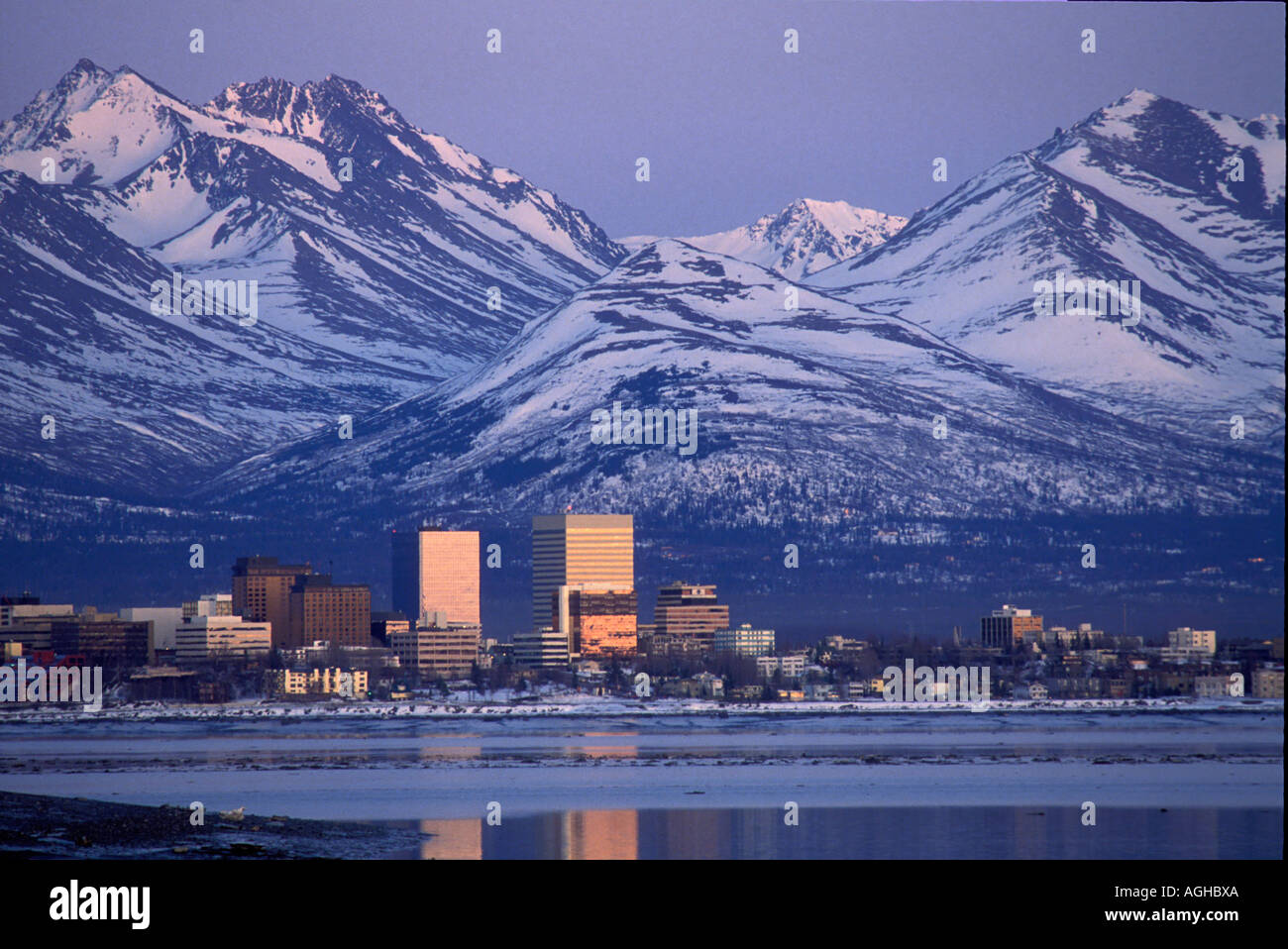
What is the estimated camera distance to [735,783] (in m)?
50.8

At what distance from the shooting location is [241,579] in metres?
161

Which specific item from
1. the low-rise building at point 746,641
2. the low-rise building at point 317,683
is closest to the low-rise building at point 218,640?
the low-rise building at point 317,683

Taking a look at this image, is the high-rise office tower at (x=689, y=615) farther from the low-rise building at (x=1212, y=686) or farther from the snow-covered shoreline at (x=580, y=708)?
the low-rise building at (x=1212, y=686)

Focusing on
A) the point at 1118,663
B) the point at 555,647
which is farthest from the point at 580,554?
the point at 1118,663

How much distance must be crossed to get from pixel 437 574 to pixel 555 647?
123 feet

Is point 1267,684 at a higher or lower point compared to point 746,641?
lower

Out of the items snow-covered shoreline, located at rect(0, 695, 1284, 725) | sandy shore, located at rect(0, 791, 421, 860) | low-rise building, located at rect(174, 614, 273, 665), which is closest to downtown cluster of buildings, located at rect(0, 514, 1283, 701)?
low-rise building, located at rect(174, 614, 273, 665)

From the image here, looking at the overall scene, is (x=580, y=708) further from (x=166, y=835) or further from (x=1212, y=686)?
(x=166, y=835)

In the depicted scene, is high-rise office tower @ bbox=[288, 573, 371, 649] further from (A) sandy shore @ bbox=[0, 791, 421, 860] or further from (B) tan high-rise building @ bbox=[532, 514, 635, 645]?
(A) sandy shore @ bbox=[0, 791, 421, 860]

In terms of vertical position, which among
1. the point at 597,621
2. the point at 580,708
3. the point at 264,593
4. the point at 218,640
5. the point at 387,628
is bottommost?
the point at 580,708

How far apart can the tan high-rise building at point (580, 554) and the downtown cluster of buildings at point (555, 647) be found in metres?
0.15
